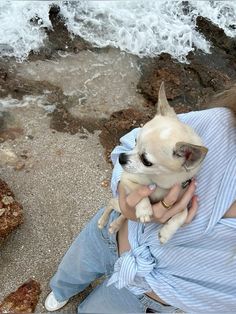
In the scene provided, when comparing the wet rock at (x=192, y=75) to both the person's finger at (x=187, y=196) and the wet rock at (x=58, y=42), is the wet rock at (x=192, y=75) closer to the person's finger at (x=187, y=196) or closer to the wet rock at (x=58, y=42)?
the wet rock at (x=58, y=42)

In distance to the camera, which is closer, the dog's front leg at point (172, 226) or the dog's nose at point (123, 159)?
the dog's front leg at point (172, 226)

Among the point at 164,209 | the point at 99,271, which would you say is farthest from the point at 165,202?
the point at 99,271

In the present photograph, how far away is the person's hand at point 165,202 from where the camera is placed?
1354 millimetres

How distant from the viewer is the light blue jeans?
155cm

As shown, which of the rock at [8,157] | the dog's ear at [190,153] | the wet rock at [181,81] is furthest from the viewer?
the wet rock at [181,81]

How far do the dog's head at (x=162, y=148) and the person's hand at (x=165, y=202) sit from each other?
63mm

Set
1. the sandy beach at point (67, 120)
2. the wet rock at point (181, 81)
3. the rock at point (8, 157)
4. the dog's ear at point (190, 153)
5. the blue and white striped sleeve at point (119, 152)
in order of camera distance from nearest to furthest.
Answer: the dog's ear at point (190, 153) → the blue and white striped sleeve at point (119, 152) → the sandy beach at point (67, 120) → the rock at point (8, 157) → the wet rock at point (181, 81)

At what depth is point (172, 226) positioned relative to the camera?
134cm

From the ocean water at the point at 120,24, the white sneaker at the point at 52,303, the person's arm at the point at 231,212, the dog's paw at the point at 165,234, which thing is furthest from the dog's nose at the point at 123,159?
the ocean water at the point at 120,24

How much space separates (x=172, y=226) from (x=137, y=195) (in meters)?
0.16

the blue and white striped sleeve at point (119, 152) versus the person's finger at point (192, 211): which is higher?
the person's finger at point (192, 211)

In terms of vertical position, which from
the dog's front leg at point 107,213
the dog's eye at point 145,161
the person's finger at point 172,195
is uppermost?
the person's finger at point 172,195

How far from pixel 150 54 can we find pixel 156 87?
0.38 meters

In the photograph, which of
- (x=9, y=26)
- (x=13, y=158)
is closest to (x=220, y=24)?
(x=9, y=26)
